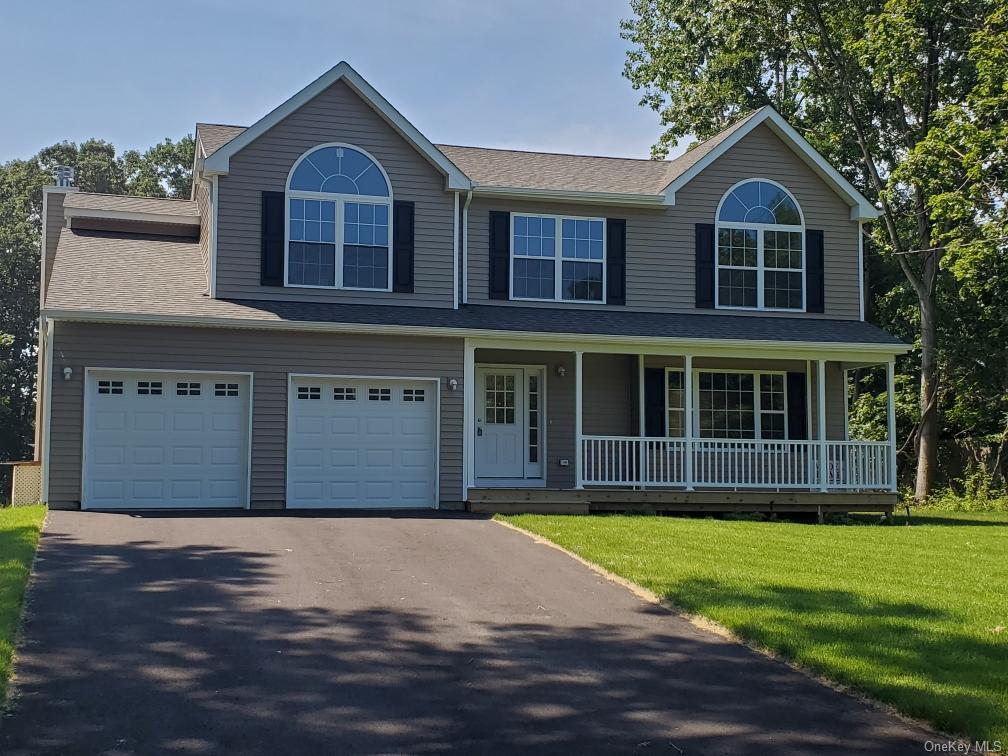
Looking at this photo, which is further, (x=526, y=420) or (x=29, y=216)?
(x=29, y=216)

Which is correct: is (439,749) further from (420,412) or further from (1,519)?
(420,412)

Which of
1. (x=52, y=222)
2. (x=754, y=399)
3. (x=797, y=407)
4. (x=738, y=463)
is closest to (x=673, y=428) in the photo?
(x=738, y=463)

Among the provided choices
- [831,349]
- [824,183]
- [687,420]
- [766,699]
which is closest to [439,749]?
[766,699]

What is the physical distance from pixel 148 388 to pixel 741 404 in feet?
34.4

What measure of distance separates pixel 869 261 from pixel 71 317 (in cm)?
2470

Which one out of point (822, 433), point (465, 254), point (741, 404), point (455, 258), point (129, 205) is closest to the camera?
point (455, 258)

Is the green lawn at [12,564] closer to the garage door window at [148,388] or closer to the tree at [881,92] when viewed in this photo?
the garage door window at [148,388]

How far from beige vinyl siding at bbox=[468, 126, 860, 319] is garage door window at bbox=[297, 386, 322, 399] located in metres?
3.37

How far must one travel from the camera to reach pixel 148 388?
15445 mm

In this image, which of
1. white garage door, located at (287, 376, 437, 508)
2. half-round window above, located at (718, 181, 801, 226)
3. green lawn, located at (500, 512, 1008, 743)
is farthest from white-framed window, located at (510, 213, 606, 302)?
green lawn, located at (500, 512, 1008, 743)

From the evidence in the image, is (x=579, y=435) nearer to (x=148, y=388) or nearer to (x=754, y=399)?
(x=754, y=399)

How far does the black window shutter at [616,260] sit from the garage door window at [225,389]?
22.5 feet

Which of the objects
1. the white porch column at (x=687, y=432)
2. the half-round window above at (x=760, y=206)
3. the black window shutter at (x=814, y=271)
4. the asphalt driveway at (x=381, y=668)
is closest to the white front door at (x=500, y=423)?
the white porch column at (x=687, y=432)

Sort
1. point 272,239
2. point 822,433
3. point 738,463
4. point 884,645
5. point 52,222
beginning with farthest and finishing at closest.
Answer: point 52,222 < point 738,463 < point 822,433 < point 272,239 < point 884,645
